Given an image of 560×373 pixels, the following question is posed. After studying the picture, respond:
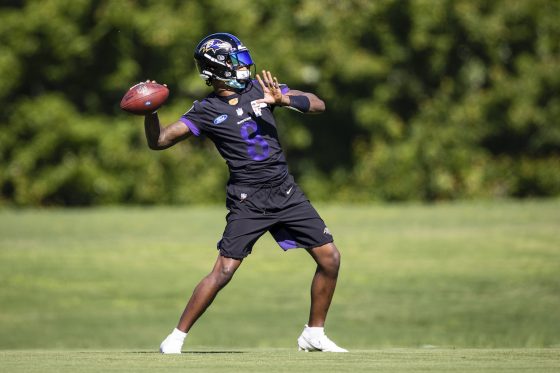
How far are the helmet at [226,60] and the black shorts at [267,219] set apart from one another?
82cm

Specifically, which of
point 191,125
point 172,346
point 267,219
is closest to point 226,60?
point 191,125

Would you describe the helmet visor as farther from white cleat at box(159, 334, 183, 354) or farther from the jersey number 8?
white cleat at box(159, 334, 183, 354)

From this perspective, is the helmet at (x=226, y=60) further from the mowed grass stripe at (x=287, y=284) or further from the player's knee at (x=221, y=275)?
the mowed grass stripe at (x=287, y=284)

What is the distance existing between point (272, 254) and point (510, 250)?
14.5ft

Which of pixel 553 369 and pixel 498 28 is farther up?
pixel 498 28

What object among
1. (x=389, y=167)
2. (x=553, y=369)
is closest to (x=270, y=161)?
(x=553, y=369)

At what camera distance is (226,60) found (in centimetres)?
903

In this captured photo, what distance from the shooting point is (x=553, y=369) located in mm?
7410

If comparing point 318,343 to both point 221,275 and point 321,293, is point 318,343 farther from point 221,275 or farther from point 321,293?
point 221,275

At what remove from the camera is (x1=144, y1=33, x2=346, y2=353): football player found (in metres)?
8.93

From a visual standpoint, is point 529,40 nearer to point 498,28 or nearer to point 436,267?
point 498,28

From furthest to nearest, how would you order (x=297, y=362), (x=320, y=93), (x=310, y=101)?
(x=320, y=93) < (x=310, y=101) < (x=297, y=362)

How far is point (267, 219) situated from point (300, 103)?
92 cm

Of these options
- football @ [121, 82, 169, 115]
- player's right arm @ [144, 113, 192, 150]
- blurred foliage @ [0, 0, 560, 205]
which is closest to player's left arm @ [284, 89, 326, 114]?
player's right arm @ [144, 113, 192, 150]
